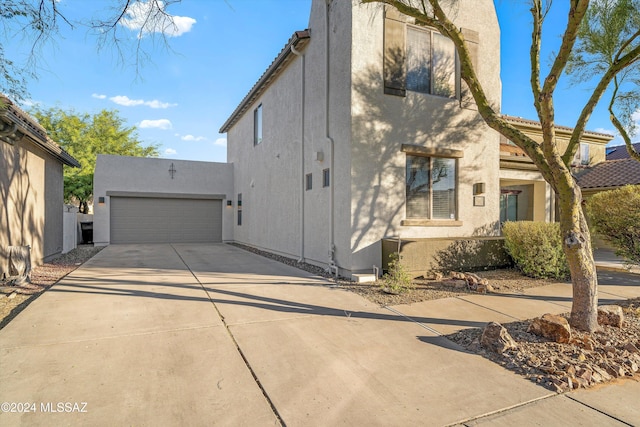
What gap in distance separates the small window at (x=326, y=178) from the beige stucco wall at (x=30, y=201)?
701cm

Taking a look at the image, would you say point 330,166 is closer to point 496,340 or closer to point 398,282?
point 398,282

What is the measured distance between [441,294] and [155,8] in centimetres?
640

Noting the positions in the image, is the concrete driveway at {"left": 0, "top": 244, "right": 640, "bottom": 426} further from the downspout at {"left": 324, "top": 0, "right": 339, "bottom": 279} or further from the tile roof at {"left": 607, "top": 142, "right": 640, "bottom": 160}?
the tile roof at {"left": 607, "top": 142, "right": 640, "bottom": 160}

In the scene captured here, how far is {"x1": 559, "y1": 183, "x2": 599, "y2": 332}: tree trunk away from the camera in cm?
434

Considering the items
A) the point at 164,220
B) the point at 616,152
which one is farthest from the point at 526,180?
the point at 616,152

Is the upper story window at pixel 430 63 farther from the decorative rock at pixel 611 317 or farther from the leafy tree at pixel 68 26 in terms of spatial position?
the decorative rock at pixel 611 317

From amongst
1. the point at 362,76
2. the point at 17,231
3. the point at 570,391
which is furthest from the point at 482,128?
the point at 17,231

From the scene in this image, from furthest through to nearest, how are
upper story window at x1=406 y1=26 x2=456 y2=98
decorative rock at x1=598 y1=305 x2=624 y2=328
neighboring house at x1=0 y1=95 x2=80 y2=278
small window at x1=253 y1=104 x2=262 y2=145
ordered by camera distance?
small window at x1=253 y1=104 x2=262 y2=145 < upper story window at x1=406 y1=26 x2=456 y2=98 < neighboring house at x1=0 y1=95 x2=80 y2=278 < decorative rock at x1=598 y1=305 x2=624 y2=328

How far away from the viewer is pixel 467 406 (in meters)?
2.85

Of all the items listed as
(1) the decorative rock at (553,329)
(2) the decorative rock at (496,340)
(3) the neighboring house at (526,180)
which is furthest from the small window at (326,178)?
(3) the neighboring house at (526,180)

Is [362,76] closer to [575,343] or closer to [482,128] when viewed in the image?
[482,128]

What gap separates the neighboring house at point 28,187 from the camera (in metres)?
Answer: 7.50

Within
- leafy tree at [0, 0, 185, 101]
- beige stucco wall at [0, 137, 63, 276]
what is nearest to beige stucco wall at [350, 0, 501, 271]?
leafy tree at [0, 0, 185, 101]

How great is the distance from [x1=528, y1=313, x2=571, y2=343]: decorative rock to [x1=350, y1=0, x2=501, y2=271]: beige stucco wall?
156 inches
